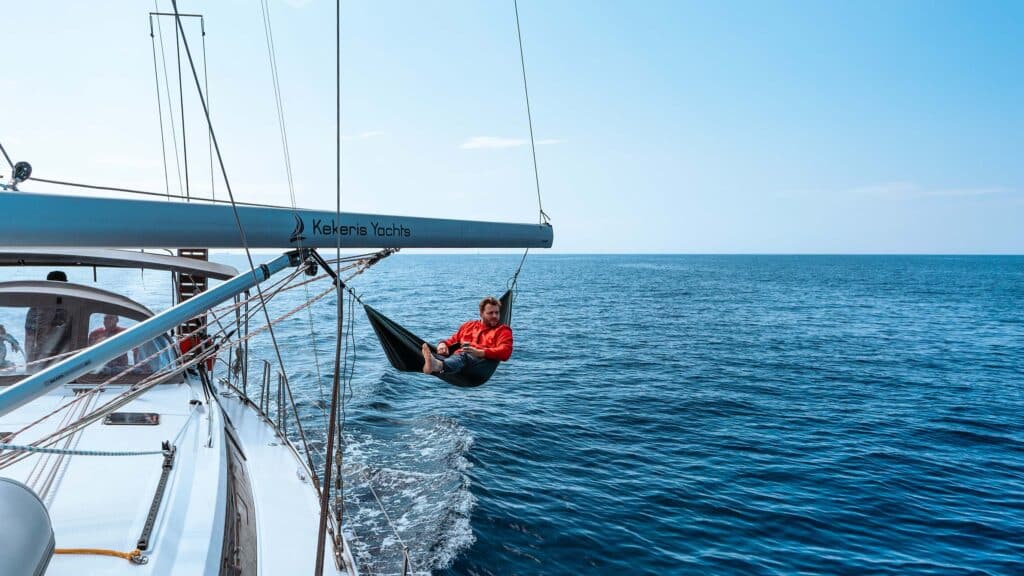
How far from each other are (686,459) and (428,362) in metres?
7.40

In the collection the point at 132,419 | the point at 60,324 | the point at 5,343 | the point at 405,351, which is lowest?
the point at 132,419

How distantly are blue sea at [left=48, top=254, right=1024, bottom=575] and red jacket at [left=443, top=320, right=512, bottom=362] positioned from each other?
1.52 meters

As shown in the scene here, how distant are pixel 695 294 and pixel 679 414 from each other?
4110cm

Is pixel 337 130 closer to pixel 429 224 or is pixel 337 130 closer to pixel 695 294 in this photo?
pixel 429 224

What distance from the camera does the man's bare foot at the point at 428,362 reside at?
20.1 feet

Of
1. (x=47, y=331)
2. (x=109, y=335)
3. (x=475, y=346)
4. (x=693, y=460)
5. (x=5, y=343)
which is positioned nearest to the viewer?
(x=5, y=343)

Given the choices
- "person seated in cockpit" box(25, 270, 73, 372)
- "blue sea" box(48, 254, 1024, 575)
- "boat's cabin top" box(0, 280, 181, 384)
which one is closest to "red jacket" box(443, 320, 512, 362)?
"blue sea" box(48, 254, 1024, 575)

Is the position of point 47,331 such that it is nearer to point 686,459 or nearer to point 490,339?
point 490,339

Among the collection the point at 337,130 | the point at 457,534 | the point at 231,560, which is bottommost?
the point at 457,534

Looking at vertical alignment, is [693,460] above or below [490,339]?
below

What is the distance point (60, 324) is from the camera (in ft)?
18.7

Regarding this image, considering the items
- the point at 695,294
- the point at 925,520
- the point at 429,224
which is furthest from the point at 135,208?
the point at 695,294

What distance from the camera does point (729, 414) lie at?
1462 centimetres

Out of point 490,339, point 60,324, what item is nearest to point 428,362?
point 490,339
